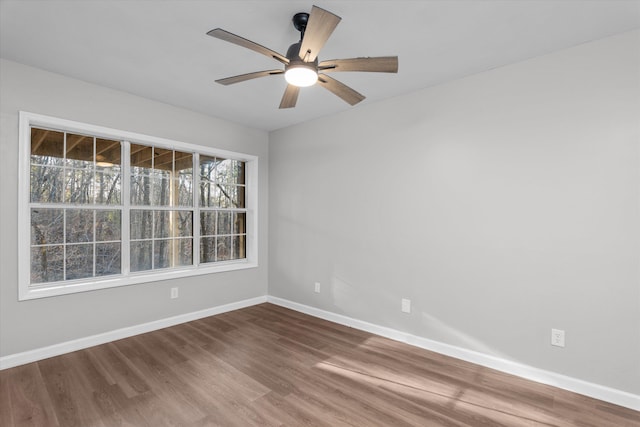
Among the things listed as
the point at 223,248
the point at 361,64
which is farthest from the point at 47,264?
the point at 361,64

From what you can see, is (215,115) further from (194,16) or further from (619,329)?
(619,329)

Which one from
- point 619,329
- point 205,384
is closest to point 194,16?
point 205,384

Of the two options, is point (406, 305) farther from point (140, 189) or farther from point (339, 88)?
point (140, 189)

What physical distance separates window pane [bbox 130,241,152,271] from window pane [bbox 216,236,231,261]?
2.93ft

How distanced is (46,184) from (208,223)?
5.65 ft

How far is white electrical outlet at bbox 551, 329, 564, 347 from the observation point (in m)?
2.45

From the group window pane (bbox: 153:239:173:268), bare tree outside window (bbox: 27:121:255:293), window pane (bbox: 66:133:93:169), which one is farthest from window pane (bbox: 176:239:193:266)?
window pane (bbox: 66:133:93:169)

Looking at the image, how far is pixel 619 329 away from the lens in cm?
225

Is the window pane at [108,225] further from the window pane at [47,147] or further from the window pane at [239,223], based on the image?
the window pane at [239,223]

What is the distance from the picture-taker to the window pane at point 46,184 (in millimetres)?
2941

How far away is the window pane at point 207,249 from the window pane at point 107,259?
971mm

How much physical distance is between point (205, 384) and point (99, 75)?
2912 millimetres

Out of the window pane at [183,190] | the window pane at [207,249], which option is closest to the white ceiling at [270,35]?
the window pane at [183,190]

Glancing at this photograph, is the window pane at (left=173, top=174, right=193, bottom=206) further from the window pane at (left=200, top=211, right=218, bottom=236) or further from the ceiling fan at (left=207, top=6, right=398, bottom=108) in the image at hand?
the ceiling fan at (left=207, top=6, right=398, bottom=108)
